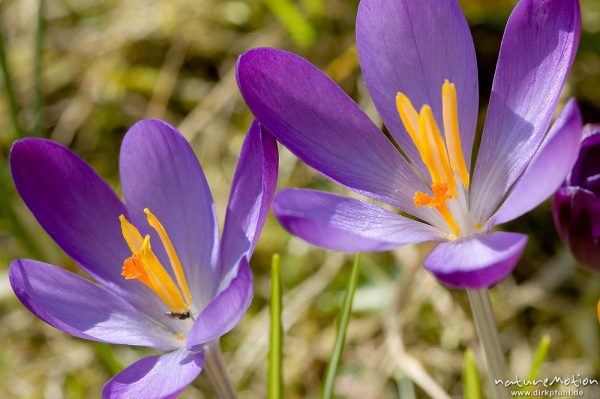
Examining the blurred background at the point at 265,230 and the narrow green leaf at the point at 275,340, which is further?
the blurred background at the point at 265,230

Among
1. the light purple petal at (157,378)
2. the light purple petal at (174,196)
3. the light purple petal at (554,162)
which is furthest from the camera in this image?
the light purple petal at (174,196)

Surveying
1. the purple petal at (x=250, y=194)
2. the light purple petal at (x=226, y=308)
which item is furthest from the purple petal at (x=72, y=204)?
the light purple petal at (x=226, y=308)

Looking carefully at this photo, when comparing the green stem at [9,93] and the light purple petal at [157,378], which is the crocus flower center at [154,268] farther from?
the green stem at [9,93]

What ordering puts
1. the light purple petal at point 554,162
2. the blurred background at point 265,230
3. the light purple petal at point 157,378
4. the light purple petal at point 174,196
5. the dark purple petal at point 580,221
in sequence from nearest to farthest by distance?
the light purple petal at point 554,162, the light purple petal at point 157,378, the dark purple petal at point 580,221, the light purple petal at point 174,196, the blurred background at point 265,230

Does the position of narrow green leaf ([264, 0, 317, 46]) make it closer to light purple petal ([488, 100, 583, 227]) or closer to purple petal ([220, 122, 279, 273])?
purple petal ([220, 122, 279, 273])

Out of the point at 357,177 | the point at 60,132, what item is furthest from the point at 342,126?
the point at 60,132

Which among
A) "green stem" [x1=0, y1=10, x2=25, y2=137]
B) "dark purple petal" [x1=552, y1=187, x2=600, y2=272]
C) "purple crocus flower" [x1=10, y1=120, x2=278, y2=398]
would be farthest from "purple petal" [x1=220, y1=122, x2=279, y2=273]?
"green stem" [x1=0, y1=10, x2=25, y2=137]

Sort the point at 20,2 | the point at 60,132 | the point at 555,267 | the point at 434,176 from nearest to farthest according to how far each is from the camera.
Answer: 1. the point at 434,176
2. the point at 555,267
3. the point at 60,132
4. the point at 20,2

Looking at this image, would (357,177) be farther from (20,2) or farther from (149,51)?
(20,2)
